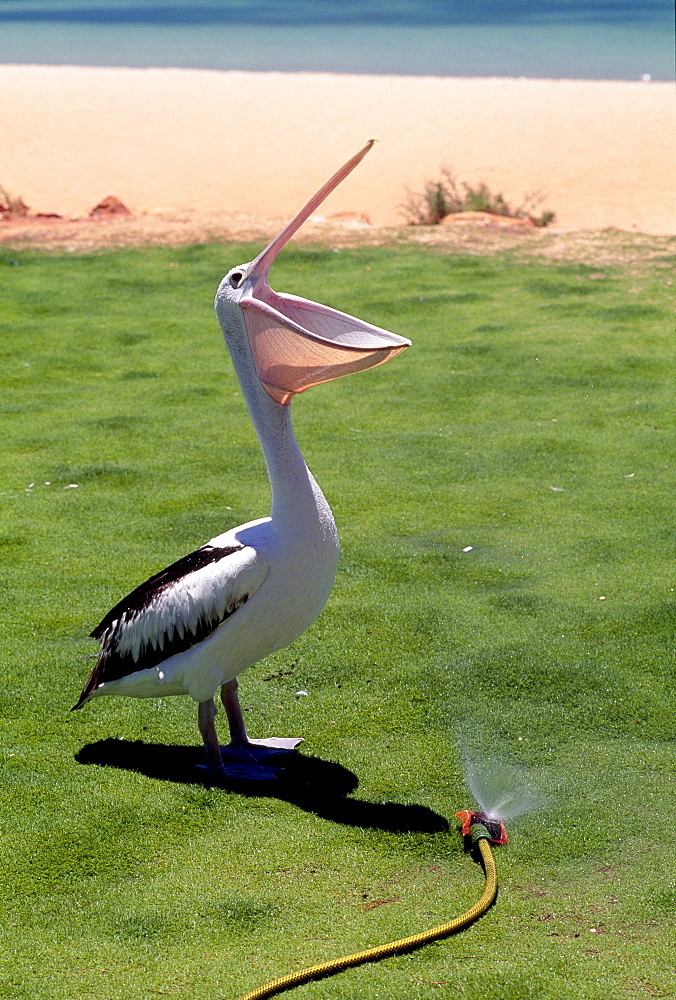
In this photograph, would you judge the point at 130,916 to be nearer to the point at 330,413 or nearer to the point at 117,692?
the point at 117,692

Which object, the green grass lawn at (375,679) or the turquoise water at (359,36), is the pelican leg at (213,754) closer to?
the green grass lawn at (375,679)

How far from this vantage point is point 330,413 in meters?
8.89

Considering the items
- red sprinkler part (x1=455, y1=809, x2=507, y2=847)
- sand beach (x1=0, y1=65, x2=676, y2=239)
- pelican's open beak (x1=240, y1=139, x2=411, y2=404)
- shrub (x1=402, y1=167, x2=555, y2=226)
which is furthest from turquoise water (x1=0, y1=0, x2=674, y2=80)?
red sprinkler part (x1=455, y1=809, x2=507, y2=847)

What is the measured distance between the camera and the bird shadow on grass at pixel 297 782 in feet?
14.0

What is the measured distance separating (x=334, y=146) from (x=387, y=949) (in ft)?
71.1

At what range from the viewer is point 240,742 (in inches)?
187

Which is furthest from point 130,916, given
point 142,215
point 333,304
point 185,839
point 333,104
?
point 333,104

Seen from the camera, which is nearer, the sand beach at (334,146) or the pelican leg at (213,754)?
the pelican leg at (213,754)

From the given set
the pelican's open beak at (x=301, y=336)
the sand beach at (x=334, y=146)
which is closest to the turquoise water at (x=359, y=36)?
the sand beach at (x=334, y=146)

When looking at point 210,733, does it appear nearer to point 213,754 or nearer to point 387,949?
point 213,754

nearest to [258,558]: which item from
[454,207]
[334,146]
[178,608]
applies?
[178,608]

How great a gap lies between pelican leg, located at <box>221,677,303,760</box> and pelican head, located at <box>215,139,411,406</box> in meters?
1.21

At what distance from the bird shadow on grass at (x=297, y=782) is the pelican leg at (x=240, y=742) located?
0.05 m

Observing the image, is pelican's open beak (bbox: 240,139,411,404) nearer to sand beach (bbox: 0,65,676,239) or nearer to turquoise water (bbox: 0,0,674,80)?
sand beach (bbox: 0,65,676,239)
